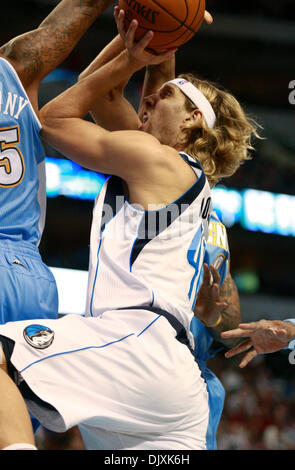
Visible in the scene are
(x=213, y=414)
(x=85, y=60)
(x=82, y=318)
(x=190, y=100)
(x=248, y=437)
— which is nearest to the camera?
(x=82, y=318)

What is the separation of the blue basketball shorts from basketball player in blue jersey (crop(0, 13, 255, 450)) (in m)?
0.22

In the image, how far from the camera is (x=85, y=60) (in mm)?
15719

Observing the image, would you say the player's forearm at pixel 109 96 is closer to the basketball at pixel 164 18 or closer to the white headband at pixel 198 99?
the white headband at pixel 198 99

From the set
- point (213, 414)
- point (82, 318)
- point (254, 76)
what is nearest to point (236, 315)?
point (213, 414)

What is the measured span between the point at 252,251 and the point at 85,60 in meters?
6.31

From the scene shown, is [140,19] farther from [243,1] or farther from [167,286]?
[243,1]

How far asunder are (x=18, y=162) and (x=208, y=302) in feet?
4.50

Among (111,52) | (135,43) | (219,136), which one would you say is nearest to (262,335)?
(219,136)

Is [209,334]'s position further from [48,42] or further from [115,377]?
[48,42]

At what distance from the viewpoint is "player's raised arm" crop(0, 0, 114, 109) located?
9.95 ft

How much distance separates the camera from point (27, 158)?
3.01 metres

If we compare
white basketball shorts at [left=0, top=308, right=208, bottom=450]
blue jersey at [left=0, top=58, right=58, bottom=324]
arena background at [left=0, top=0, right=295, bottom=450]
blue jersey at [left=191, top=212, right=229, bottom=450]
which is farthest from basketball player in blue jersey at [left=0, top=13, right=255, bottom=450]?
arena background at [left=0, top=0, right=295, bottom=450]

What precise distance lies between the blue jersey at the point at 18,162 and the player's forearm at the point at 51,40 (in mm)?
68

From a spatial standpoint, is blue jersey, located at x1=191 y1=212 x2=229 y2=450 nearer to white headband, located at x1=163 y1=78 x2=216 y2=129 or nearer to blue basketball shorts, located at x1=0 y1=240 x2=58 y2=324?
white headband, located at x1=163 y1=78 x2=216 y2=129
